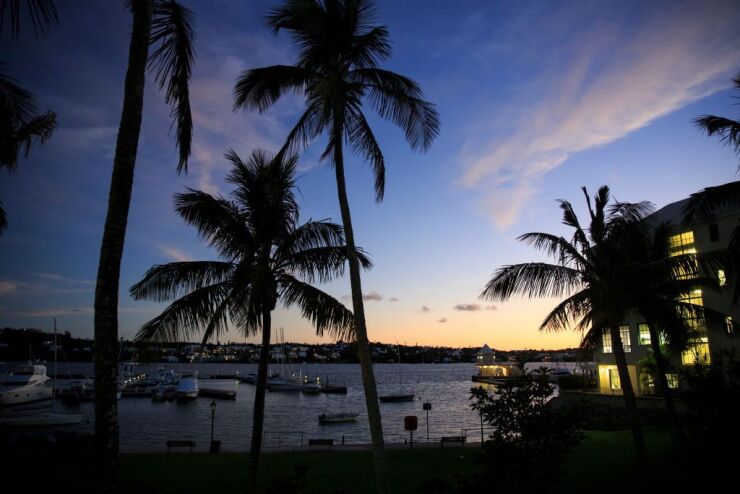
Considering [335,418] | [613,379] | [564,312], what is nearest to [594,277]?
[564,312]

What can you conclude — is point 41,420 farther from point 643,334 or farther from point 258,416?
point 643,334

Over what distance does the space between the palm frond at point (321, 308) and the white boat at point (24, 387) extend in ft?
231

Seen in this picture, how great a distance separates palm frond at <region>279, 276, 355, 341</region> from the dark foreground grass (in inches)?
207

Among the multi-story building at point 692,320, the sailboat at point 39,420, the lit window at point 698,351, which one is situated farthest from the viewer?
the sailboat at point 39,420

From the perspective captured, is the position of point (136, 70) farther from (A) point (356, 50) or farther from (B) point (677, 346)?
(B) point (677, 346)

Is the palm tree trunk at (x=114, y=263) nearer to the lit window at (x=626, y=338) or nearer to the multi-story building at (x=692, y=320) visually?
the multi-story building at (x=692, y=320)

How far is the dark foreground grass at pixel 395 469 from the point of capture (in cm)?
1543

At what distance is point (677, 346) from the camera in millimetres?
17078

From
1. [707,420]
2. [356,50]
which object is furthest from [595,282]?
[356,50]

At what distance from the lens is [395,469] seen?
65.8ft

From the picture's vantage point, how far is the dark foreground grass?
1543 cm

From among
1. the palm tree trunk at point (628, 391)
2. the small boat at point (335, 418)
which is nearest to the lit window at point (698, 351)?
the palm tree trunk at point (628, 391)

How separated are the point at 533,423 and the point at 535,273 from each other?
8.90m

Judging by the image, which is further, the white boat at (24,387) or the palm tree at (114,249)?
the white boat at (24,387)
